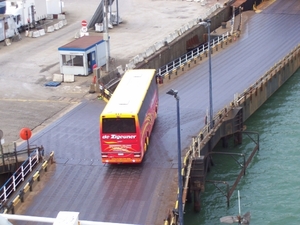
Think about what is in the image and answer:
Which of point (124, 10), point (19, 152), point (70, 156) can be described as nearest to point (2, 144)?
point (19, 152)

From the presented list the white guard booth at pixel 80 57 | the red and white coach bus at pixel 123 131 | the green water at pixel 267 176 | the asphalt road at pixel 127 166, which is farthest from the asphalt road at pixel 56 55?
the green water at pixel 267 176

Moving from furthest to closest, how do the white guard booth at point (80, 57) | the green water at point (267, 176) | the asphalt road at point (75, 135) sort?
the white guard booth at point (80, 57) → the green water at point (267, 176) → the asphalt road at point (75, 135)

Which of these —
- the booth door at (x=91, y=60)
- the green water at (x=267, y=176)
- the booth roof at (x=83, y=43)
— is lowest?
the green water at (x=267, y=176)

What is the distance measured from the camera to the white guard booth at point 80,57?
2069 inches

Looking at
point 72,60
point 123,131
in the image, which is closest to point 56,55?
point 72,60

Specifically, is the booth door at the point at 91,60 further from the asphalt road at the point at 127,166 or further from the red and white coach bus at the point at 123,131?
the red and white coach bus at the point at 123,131

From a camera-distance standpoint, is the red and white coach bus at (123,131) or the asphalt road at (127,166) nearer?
the asphalt road at (127,166)

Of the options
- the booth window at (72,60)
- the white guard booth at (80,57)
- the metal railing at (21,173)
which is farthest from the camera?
the booth window at (72,60)

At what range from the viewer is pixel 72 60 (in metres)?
53.2

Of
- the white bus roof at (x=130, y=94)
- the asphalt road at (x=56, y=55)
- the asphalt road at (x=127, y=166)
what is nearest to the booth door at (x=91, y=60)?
the asphalt road at (x=56, y=55)

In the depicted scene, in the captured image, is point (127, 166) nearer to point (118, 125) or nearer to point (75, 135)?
point (118, 125)

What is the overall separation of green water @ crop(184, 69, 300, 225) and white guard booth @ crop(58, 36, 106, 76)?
12714mm

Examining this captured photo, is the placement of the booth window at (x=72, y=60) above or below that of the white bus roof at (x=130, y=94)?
below

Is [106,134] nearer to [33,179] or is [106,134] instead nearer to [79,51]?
[33,179]
